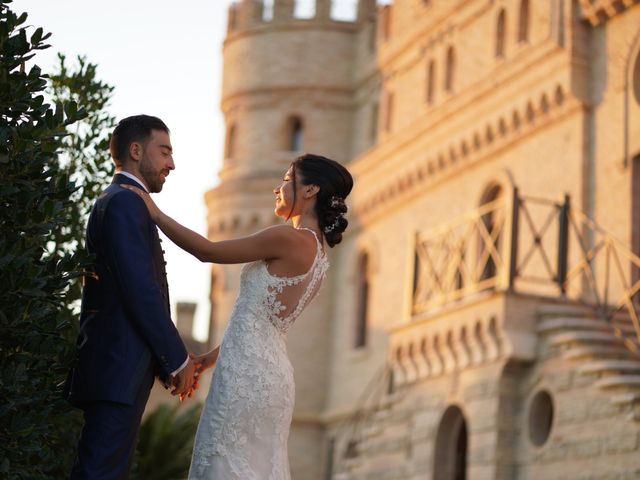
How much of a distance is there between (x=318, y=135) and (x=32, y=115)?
82.0 feet

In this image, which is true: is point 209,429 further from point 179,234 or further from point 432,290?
point 432,290

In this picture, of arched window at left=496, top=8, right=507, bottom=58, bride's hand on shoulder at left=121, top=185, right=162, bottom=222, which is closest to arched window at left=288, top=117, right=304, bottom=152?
arched window at left=496, top=8, right=507, bottom=58

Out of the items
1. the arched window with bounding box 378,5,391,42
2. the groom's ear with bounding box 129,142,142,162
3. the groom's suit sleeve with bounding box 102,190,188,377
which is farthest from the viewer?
the arched window with bounding box 378,5,391,42

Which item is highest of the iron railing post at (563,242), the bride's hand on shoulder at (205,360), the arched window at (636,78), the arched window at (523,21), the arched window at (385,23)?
the arched window at (385,23)

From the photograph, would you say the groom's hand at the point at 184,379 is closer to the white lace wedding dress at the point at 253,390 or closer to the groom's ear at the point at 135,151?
the white lace wedding dress at the point at 253,390

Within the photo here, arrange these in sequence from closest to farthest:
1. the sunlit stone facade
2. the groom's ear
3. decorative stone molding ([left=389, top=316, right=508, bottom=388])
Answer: the groom's ear, the sunlit stone facade, decorative stone molding ([left=389, top=316, right=508, bottom=388])

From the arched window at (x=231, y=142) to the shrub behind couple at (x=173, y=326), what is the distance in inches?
1022

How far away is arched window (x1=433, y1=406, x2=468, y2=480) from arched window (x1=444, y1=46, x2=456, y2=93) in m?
8.86

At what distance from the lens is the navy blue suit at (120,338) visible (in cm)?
542

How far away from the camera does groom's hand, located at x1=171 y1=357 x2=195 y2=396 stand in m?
5.63

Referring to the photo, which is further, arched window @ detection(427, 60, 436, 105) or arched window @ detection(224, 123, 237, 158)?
arched window @ detection(224, 123, 237, 158)

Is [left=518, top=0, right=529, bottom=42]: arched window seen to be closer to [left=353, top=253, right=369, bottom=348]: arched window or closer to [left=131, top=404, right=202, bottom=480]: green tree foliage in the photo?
[left=353, top=253, right=369, bottom=348]: arched window

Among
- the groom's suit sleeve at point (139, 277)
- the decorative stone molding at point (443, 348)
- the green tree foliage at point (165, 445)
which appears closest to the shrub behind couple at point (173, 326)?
the groom's suit sleeve at point (139, 277)

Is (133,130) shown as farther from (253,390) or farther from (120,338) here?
(253,390)
